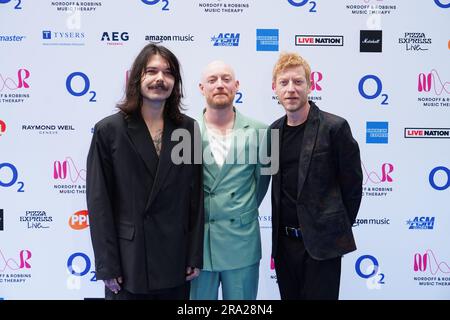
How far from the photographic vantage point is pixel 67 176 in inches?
139

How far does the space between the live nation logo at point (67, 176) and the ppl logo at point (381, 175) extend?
8.02 feet

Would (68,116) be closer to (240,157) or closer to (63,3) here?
(63,3)

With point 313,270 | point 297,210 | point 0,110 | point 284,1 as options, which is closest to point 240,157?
point 297,210

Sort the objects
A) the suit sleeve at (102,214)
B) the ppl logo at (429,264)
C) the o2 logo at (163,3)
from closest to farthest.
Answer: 1. the suit sleeve at (102,214)
2. the o2 logo at (163,3)
3. the ppl logo at (429,264)

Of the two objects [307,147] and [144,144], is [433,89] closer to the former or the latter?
A: [307,147]

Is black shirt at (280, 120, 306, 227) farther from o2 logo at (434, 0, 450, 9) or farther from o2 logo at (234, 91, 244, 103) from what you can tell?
o2 logo at (434, 0, 450, 9)

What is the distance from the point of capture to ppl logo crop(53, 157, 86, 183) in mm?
3518

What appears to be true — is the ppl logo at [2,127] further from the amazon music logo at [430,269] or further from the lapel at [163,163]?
the amazon music logo at [430,269]

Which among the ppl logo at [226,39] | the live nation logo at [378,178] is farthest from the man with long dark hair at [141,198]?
the live nation logo at [378,178]

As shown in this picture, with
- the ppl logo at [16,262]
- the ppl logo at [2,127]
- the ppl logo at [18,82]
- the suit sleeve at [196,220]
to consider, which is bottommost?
the ppl logo at [16,262]

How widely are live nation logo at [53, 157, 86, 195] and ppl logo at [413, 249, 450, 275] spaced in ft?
Result: 9.93

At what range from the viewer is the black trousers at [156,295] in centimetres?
216

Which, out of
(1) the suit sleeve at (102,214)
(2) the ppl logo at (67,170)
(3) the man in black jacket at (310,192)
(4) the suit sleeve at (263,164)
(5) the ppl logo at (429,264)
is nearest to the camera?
(1) the suit sleeve at (102,214)

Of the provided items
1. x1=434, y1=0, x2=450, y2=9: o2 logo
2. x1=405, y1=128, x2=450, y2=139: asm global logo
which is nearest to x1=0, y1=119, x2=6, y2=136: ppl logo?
x1=405, y1=128, x2=450, y2=139: asm global logo
